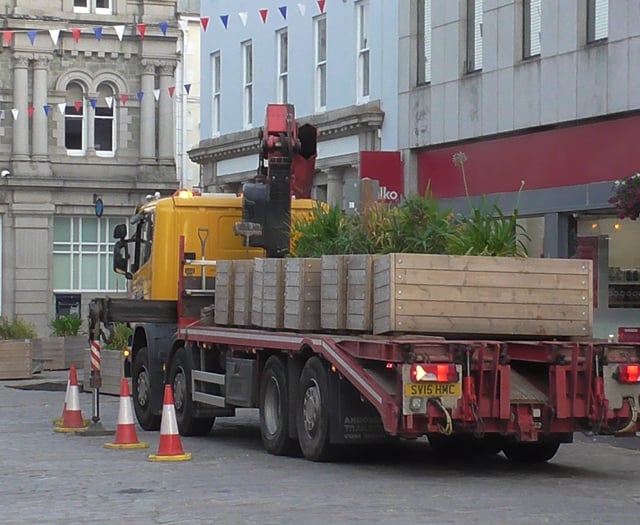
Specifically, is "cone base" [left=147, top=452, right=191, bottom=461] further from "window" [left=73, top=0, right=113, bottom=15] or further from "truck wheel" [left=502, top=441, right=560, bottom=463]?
"window" [left=73, top=0, right=113, bottom=15]

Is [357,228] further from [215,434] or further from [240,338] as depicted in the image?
[215,434]

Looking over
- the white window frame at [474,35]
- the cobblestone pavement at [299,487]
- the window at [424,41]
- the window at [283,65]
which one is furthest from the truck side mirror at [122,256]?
the window at [283,65]

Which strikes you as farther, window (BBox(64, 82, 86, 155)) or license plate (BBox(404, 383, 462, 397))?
window (BBox(64, 82, 86, 155))

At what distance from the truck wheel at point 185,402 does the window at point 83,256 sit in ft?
113

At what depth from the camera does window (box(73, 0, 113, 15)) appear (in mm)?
53406

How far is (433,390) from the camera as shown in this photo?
13461 mm

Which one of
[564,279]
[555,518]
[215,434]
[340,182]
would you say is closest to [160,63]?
[340,182]

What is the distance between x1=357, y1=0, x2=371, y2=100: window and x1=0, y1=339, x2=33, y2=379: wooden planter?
855cm

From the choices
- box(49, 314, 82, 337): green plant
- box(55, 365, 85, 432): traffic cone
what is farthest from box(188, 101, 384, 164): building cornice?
box(55, 365, 85, 432): traffic cone

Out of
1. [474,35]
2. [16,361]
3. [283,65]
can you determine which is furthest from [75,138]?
[474,35]

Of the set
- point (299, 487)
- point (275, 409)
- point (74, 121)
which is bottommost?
point (299, 487)

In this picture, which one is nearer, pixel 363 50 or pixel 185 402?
pixel 185 402

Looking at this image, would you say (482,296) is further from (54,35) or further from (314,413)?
(54,35)

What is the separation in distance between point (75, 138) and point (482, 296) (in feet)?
136
